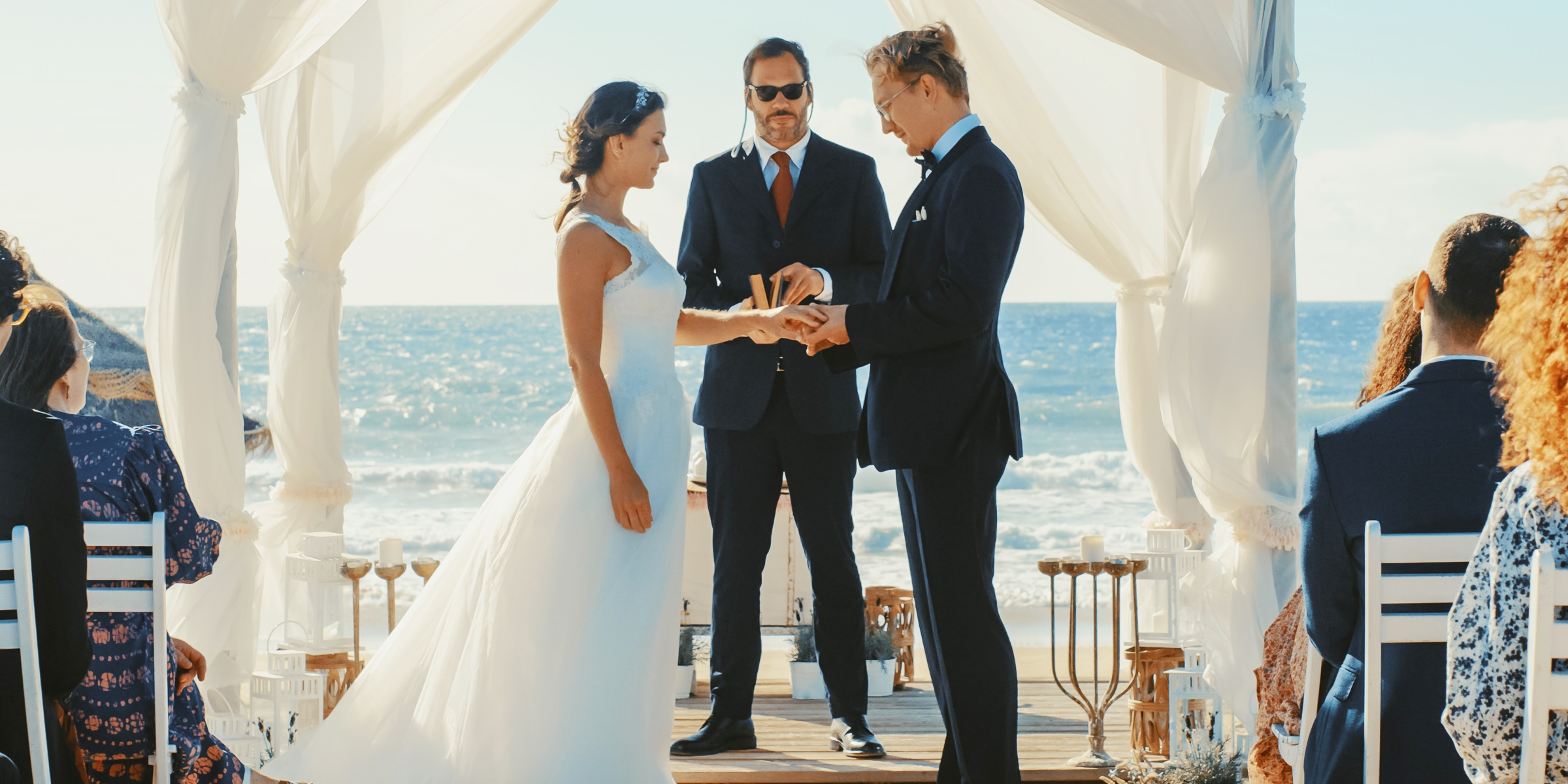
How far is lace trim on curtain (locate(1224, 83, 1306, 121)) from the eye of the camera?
9.66 feet

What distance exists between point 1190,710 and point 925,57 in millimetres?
1645

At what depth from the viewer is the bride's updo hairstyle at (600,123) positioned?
2.27 m

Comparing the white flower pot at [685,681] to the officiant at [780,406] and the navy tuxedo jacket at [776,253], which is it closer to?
the officiant at [780,406]

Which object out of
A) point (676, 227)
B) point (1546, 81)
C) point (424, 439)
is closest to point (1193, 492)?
point (424, 439)

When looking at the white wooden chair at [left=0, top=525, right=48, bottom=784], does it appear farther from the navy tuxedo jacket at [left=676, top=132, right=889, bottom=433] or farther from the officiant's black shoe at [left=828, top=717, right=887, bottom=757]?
the officiant's black shoe at [left=828, top=717, right=887, bottom=757]

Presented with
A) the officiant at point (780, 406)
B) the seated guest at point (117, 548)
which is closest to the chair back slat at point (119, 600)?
the seated guest at point (117, 548)

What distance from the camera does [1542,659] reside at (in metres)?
1.21

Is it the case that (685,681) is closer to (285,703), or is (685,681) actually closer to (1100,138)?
(285,703)

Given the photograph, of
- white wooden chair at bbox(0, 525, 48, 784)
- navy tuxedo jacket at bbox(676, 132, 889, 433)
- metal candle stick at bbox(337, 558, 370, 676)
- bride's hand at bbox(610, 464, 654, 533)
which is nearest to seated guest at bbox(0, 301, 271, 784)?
white wooden chair at bbox(0, 525, 48, 784)

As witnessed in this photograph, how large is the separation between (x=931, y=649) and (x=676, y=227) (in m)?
19.8

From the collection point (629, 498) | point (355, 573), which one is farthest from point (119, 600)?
point (355, 573)

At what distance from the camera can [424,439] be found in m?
→ 18.7

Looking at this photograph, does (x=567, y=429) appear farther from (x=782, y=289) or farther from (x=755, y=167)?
(x=755, y=167)

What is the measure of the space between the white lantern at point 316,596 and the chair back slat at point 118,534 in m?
1.32
